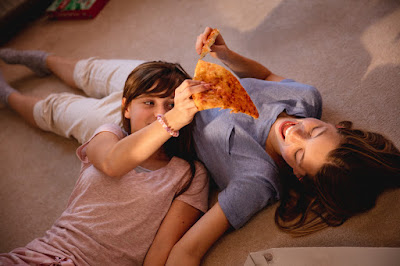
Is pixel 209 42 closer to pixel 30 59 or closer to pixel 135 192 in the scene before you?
pixel 135 192

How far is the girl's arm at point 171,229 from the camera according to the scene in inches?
48.1

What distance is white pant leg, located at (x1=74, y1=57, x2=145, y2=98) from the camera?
5.91ft

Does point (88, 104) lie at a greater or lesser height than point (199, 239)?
greater

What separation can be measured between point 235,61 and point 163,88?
1.44ft

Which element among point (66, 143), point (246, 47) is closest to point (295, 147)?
point (246, 47)

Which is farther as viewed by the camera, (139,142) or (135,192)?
(135,192)

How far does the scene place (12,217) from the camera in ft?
5.38

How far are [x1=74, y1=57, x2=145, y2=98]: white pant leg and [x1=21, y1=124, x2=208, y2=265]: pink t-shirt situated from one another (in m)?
0.53

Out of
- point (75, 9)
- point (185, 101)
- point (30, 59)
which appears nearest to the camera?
point (185, 101)

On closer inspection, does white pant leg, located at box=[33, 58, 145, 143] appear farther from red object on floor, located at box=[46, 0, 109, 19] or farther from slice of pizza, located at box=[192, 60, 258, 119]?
red object on floor, located at box=[46, 0, 109, 19]

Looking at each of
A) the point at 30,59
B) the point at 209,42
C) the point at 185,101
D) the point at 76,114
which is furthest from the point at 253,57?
the point at 30,59

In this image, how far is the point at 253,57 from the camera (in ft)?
6.48

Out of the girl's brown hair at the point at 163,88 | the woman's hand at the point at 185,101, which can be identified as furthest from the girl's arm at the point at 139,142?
the girl's brown hair at the point at 163,88

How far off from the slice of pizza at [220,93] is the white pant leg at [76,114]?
709 millimetres
